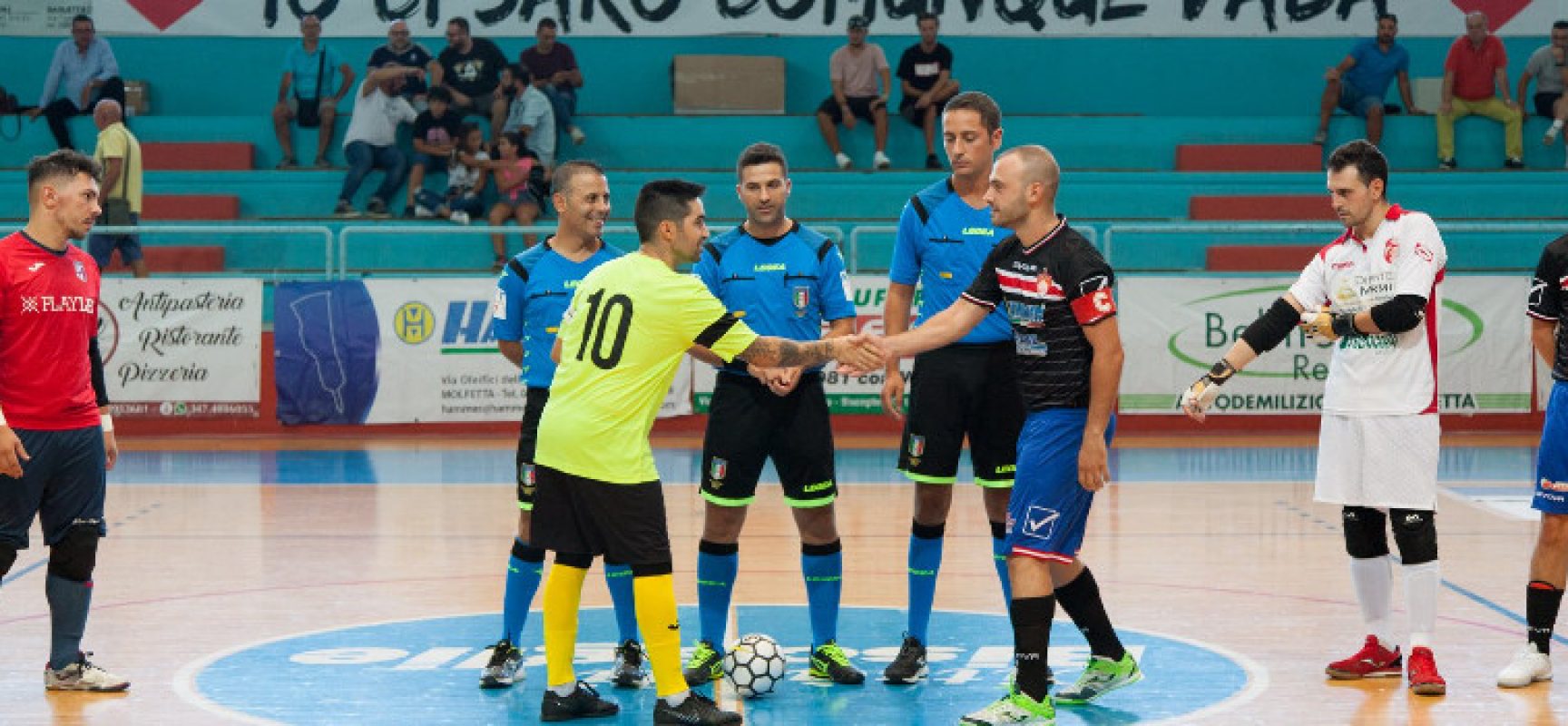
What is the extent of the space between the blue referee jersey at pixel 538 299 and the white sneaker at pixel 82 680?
2109mm

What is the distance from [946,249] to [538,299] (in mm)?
1816

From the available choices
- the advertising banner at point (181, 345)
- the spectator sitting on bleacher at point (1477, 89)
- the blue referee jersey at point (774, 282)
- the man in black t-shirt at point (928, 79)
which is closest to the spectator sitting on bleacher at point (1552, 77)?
the spectator sitting on bleacher at point (1477, 89)

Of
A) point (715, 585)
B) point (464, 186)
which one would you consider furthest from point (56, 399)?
point (464, 186)

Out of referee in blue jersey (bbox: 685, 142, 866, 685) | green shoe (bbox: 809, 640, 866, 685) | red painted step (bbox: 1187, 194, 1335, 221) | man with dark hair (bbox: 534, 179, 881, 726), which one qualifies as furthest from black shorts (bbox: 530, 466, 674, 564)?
red painted step (bbox: 1187, 194, 1335, 221)

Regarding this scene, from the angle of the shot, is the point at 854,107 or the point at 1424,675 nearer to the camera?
the point at 1424,675

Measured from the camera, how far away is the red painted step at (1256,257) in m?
21.1

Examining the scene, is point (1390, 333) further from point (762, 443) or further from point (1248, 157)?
point (1248, 157)

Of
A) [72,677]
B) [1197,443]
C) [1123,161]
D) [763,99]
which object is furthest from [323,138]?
[72,677]

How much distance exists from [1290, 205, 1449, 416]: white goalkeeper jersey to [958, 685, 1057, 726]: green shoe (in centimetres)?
203

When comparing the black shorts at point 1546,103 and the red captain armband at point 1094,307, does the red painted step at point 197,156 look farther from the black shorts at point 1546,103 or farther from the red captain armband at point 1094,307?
the red captain armband at point 1094,307

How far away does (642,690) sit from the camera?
7.82 metres

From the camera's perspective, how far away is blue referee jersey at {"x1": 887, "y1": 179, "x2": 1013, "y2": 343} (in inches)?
322

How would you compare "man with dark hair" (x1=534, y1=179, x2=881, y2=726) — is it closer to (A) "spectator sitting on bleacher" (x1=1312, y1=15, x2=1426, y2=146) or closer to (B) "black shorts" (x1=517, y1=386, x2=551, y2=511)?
(B) "black shorts" (x1=517, y1=386, x2=551, y2=511)

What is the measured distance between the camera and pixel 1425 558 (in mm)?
7777
